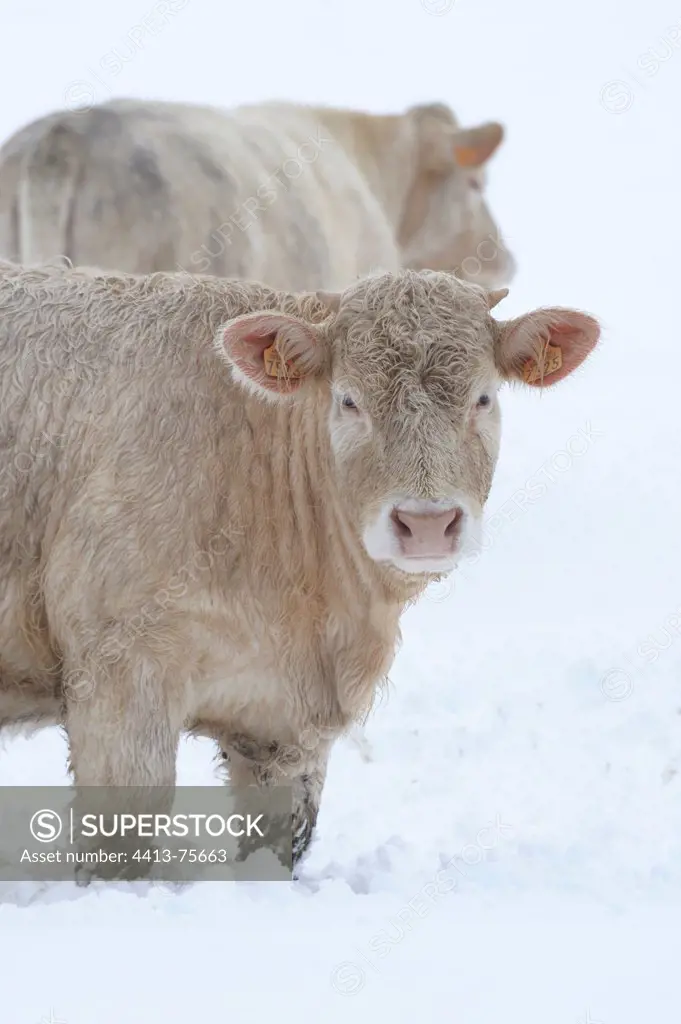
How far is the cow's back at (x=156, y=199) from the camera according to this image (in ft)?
33.2

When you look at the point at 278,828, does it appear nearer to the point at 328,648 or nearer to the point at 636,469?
the point at 328,648

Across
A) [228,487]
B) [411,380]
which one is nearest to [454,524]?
[411,380]

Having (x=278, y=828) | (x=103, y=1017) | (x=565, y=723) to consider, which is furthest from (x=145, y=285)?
(x=565, y=723)

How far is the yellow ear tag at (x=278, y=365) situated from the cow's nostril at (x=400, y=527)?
714 millimetres

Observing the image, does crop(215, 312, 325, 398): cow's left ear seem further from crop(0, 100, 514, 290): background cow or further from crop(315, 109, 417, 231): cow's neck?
crop(315, 109, 417, 231): cow's neck

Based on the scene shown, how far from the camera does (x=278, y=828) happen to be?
19.9 feet

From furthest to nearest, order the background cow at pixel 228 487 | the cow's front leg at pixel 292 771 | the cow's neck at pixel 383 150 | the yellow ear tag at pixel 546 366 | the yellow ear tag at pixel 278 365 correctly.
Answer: the cow's neck at pixel 383 150, the cow's front leg at pixel 292 771, the yellow ear tag at pixel 546 366, the yellow ear tag at pixel 278 365, the background cow at pixel 228 487

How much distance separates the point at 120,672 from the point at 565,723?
10.9 ft

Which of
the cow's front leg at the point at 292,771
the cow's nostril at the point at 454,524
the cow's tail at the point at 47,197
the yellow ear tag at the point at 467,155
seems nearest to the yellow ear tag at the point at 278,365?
the cow's nostril at the point at 454,524

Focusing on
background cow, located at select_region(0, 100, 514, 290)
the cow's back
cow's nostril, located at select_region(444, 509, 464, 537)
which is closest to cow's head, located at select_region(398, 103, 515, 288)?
background cow, located at select_region(0, 100, 514, 290)

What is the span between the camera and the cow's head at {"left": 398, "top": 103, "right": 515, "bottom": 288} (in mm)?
14188

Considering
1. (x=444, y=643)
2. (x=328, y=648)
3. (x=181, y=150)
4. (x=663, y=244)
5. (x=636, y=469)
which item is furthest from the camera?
(x=663, y=244)

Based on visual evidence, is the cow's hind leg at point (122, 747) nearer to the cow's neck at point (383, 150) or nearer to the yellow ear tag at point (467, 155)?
the cow's neck at point (383, 150)

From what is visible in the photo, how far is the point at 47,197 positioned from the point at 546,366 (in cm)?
549
